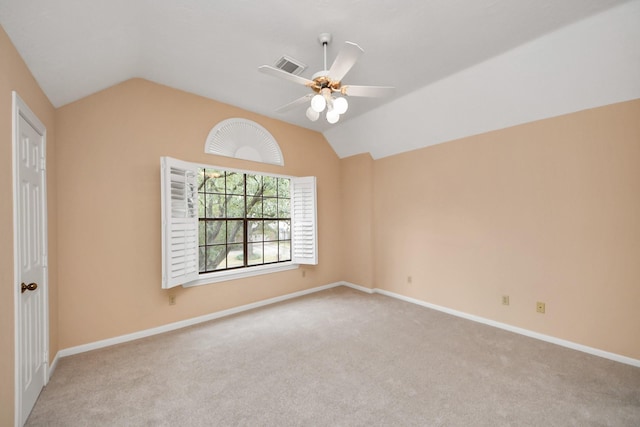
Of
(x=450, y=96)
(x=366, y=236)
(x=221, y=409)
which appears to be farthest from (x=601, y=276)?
(x=221, y=409)

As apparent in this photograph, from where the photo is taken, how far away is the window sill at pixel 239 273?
3.34 m

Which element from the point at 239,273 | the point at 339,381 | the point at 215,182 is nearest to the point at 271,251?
the point at 239,273

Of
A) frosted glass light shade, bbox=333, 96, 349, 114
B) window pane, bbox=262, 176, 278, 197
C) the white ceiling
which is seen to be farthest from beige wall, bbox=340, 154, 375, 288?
frosted glass light shade, bbox=333, 96, 349, 114

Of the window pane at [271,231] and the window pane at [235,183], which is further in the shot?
the window pane at [271,231]

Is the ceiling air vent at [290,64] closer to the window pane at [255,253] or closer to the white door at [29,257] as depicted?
the white door at [29,257]

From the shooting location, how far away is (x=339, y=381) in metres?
2.13

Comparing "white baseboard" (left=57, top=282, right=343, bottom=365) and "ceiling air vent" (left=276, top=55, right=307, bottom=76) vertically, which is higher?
"ceiling air vent" (left=276, top=55, right=307, bottom=76)

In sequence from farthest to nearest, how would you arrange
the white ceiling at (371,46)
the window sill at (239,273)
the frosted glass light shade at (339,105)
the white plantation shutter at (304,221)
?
1. the white plantation shutter at (304,221)
2. the window sill at (239,273)
3. the frosted glass light shade at (339,105)
4. the white ceiling at (371,46)

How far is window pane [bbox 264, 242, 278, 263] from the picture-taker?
4367 millimetres

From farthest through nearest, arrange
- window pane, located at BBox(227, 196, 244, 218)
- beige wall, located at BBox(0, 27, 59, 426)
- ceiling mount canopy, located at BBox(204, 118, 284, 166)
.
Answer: window pane, located at BBox(227, 196, 244, 218)
ceiling mount canopy, located at BBox(204, 118, 284, 166)
beige wall, located at BBox(0, 27, 59, 426)

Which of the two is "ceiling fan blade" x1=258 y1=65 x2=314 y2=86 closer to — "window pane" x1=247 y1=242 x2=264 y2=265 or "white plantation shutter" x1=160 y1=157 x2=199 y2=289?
"white plantation shutter" x1=160 y1=157 x2=199 y2=289

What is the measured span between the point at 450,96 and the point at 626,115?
1.52 metres

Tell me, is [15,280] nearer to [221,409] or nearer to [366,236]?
[221,409]

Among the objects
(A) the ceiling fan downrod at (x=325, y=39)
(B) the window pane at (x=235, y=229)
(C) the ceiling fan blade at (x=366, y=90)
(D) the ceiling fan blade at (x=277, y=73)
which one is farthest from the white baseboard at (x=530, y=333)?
(A) the ceiling fan downrod at (x=325, y=39)
